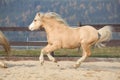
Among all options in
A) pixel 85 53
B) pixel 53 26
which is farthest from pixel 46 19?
pixel 85 53

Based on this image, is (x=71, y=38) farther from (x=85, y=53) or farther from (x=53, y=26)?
(x=53, y=26)

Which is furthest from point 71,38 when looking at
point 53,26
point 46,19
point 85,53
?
point 46,19

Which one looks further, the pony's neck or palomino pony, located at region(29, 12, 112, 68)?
the pony's neck

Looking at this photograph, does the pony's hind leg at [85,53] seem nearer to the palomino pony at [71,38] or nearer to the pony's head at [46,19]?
the palomino pony at [71,38]

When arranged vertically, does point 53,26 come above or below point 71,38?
above

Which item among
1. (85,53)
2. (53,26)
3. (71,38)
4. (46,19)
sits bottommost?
(85,53)

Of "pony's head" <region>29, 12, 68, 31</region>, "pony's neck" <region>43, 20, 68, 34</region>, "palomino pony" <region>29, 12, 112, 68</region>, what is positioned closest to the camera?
"palomino pony" <region>29, 12, 112, 68</region>

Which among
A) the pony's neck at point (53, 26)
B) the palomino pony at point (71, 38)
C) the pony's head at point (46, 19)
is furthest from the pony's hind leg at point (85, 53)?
the pony's head at point (46, 19)

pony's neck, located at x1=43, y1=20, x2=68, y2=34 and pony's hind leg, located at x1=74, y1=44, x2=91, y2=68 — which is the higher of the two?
pony's neck, located at x1=43, y1=20, x2=68, y2=34

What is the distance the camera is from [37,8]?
2577 cm

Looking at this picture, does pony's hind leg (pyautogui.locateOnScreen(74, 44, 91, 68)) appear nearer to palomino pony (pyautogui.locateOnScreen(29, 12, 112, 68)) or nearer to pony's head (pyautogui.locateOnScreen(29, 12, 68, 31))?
palomino pony (pyautogui.locateOnScreen(29, 12, 112, 68))

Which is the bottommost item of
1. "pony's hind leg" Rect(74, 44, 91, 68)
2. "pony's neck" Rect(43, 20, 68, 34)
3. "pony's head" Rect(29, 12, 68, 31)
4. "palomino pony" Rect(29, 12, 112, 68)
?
"pony's hind leg" Rect(74, 44, 91, 68)

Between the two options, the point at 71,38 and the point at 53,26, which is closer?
the point at 71,38

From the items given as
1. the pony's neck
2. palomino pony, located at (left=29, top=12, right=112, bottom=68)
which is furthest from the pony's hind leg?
the pony's neck
